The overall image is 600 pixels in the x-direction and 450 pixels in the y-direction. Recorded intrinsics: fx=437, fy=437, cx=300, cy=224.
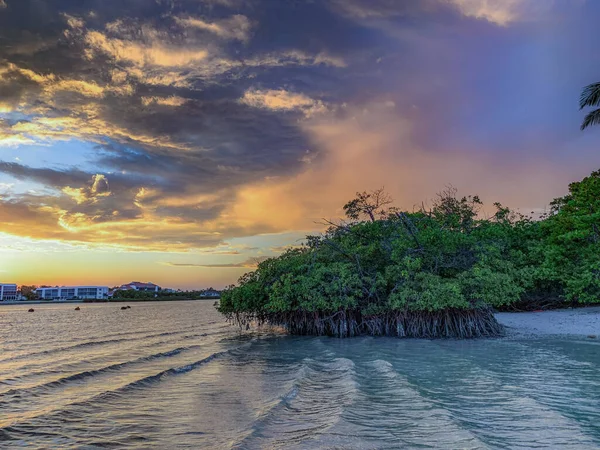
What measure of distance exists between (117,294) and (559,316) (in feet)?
546

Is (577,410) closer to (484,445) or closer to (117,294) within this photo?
(484,445)

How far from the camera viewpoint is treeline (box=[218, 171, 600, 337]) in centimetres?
2398

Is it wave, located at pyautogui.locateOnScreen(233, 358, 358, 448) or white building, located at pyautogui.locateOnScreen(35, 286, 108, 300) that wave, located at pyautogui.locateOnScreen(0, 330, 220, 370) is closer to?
wave, located at pyautogui.locateOnScreen(233, 358, 358, 448)

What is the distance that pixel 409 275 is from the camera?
24688 millimetres

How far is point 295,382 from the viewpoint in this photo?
13.7 meters

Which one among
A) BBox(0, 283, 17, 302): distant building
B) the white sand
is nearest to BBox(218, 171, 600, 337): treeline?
the white sand

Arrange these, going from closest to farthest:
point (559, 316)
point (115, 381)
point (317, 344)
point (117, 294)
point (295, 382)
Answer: point (295, 382) → point (115, 381) → point (317, 344) → point (559, 316) → point (117, 294)

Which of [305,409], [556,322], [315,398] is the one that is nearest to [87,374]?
[315,398]

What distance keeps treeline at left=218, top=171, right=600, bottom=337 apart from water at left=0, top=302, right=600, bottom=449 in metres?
3.06

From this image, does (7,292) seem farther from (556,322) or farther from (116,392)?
(556,322)

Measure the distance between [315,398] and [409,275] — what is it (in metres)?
14.5

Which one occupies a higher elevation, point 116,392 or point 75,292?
point 75,292

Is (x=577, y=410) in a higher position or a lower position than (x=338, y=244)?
lower

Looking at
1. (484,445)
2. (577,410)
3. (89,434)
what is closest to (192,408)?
(89,434)
